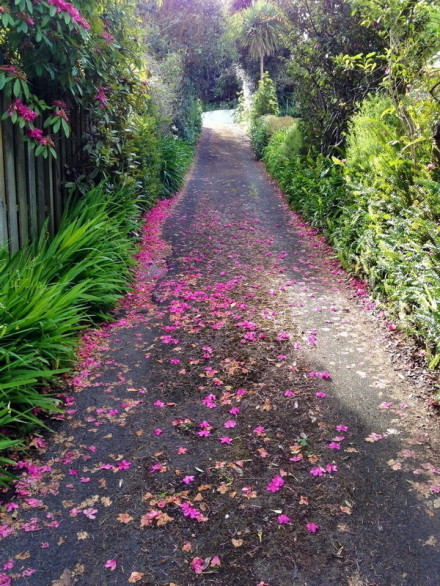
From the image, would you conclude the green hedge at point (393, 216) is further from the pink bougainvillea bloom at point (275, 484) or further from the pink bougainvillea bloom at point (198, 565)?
the pink bougainvillea bloom at point (198, 565)

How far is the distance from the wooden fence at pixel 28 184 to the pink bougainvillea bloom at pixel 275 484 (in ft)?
9.26

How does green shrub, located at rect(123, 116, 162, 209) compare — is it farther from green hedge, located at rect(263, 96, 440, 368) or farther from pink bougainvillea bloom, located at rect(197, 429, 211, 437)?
pink bougainvillea bloom, located at rect(197, 429, 211, 437)

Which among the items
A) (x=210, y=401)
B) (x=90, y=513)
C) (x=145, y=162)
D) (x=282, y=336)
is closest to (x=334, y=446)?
(x=210, y=401)

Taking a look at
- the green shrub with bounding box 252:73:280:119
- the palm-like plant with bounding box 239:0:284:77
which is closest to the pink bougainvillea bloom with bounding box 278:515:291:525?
the green shrub with bounding box 252:73:280:119

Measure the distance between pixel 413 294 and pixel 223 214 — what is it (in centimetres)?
578

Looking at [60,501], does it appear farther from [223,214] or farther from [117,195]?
[223,214]

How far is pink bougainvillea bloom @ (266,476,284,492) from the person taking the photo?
2.59 metres

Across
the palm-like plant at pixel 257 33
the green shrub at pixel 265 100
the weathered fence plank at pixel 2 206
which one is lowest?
the weathered fence plank at pixel 2 206

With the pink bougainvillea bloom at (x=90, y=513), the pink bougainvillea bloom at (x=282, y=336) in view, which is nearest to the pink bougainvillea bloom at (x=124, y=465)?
the pink bougainvillea bloom at (x=90, y=513)

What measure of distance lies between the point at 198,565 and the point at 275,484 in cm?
63

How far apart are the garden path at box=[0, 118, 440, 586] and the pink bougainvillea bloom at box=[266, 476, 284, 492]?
0.01m

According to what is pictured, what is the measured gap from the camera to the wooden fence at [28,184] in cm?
414

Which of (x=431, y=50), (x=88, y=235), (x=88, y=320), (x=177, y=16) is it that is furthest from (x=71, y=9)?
(x=177, y=16)

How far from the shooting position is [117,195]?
6.20 metres
